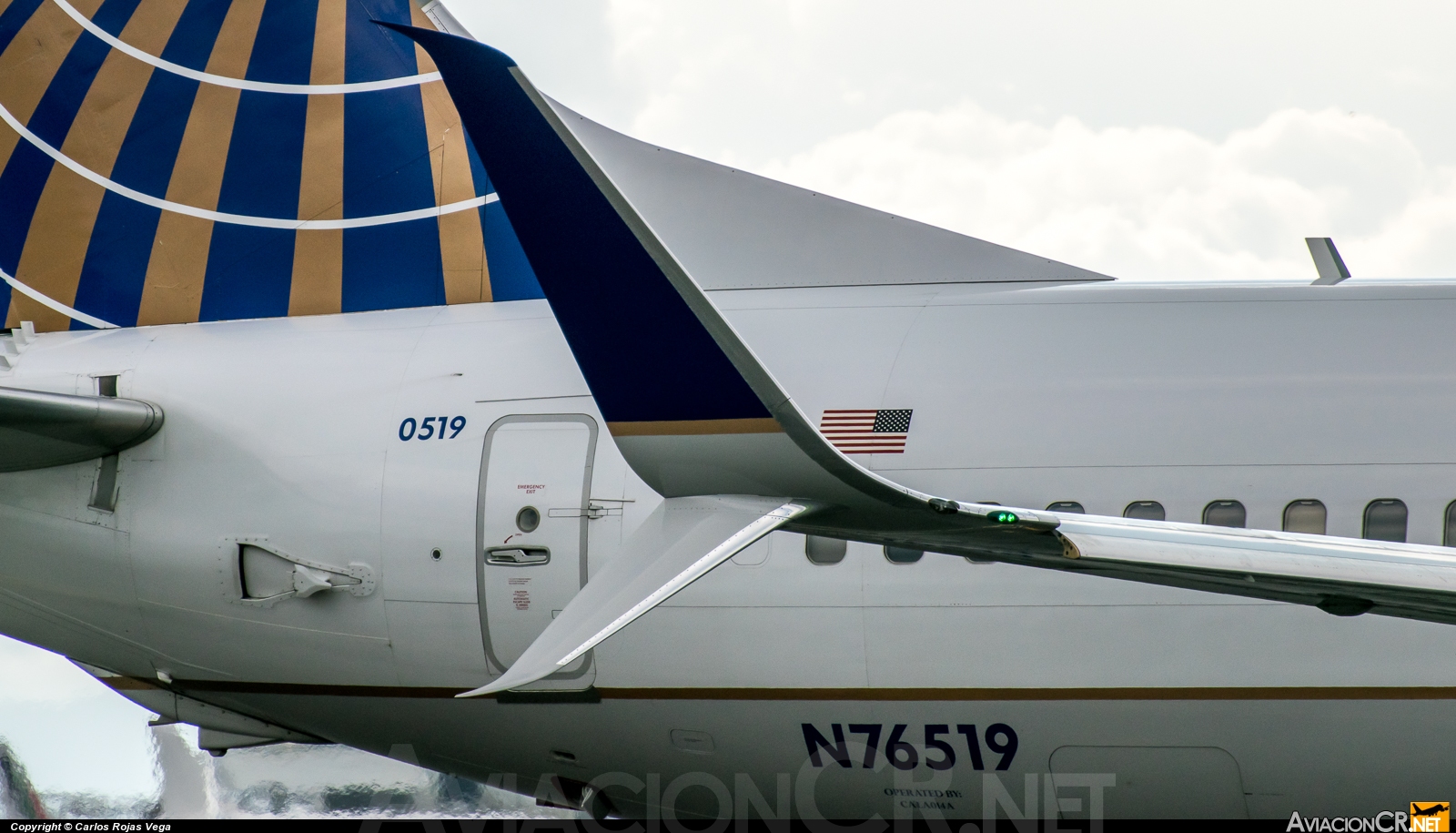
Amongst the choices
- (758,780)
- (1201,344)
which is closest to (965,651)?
(758,780)

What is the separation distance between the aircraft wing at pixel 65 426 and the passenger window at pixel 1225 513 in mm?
5738

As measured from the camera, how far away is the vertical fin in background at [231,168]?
756 cm

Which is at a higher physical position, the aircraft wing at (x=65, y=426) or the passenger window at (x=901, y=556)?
the aircraft wing at (x=65, y=426)

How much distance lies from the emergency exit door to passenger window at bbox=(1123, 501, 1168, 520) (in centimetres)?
263

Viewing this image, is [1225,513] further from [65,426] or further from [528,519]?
[65,426]

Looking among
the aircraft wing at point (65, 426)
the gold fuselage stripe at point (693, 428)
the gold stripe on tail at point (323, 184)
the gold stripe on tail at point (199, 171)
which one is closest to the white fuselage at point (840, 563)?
the aircraft wing at point (65, 426)

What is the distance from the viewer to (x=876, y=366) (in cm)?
588

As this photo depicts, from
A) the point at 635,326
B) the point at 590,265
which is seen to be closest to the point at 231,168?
the point at 590,265

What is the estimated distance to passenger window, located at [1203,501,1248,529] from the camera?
201 inches

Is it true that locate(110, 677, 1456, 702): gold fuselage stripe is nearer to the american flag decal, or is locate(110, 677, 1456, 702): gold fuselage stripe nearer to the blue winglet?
the american flag decal

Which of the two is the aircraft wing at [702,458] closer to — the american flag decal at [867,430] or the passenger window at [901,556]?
the passenger window at [901,556]

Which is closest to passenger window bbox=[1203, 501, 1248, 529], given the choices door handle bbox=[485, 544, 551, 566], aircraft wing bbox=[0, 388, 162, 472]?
door handle bbox=[485, 544, 551, 566]

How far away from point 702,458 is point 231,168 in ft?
19.5

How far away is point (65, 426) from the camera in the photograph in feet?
20.9
